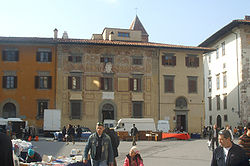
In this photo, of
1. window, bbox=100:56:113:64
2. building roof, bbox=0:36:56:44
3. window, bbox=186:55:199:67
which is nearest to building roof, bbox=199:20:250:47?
window, bbox=186:55:199:67

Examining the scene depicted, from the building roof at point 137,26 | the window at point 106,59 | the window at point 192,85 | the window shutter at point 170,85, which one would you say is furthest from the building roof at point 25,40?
the building roof at point 137,26

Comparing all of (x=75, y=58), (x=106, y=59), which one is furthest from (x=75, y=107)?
(x=106, y=59)

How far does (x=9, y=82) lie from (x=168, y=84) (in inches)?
624

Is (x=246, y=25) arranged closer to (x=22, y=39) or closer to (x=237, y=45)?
(x=237, y=45)

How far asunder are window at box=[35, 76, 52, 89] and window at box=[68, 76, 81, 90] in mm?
1943

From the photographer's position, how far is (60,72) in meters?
37.0

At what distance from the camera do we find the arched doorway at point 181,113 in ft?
127

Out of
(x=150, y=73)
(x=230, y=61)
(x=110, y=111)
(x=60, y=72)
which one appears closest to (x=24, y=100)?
(x=60, y=72)

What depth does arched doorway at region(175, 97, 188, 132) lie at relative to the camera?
3856cm

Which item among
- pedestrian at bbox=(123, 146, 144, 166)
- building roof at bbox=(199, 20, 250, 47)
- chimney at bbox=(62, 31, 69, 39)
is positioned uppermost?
chimney at bbox=(62, 31, 69, 39)

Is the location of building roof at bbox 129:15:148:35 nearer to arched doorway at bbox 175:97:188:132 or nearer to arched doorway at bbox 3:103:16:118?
arched doorway at bbox 175:97:188:132

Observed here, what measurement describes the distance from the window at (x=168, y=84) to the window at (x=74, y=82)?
885 cm

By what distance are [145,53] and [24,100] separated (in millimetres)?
12957

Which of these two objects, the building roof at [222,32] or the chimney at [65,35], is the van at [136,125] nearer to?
the building roof at [222,32]
